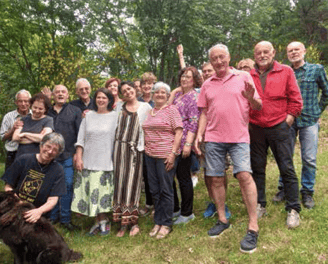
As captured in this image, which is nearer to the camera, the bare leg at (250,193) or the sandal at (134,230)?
the bare leg at (250,193)

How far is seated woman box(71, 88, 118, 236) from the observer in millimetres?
4117

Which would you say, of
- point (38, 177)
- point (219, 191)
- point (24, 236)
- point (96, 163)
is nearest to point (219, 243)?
point (219, 191)

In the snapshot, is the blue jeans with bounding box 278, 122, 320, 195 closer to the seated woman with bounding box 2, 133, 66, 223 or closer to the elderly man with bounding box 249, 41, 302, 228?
the elderly man with bounding box 249, 41, 302, 228

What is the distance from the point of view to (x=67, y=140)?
14.7ft

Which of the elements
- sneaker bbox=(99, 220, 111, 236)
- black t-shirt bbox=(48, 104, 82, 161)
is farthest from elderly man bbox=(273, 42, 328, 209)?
black t-shirt bbox=(48, 104, 82, 161)

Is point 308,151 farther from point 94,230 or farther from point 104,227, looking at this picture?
point 94,230

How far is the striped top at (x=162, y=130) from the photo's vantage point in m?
3.89

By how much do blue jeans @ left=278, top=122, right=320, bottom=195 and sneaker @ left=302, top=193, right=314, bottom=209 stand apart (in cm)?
6

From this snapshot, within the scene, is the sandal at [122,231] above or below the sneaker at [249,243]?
below

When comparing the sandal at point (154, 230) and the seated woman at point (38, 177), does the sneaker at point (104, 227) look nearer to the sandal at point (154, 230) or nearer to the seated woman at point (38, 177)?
the sandal at point (154, 230)

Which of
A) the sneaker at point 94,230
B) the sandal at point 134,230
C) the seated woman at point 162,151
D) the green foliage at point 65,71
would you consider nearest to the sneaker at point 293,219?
the seated woman at point 162,151

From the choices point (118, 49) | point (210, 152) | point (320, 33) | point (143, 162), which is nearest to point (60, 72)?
point (118, 49)

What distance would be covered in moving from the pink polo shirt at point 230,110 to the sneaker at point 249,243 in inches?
42.3

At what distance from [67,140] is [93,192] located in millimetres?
959
